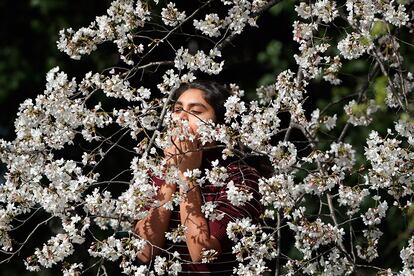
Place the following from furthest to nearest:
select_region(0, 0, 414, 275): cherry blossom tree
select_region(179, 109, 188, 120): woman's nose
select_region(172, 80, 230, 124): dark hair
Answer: select_region(172, 80, 230, 124): dark hair < select_region(179, 109, 188, 120): woman's nose < select_region(0, 0, 414, 275): cherry blossom tree

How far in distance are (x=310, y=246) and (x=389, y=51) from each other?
657mm

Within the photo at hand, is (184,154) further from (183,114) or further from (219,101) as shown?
(219,101)

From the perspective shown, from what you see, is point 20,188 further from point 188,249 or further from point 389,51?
point 389,51

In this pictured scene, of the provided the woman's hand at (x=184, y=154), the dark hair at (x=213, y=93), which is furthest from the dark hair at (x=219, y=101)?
the woman's hand at (x=184, y=154)

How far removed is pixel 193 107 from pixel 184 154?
208 mm

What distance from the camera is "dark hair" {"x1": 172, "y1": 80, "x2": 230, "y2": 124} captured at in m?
3.10

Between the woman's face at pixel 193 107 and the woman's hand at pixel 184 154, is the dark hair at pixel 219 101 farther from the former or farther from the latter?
the woman's hand at pixel 184 154

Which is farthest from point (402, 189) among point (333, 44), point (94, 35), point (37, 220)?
point (37, 220)

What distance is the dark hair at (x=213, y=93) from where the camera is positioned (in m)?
3.10

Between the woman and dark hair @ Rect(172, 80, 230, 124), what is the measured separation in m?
0.03

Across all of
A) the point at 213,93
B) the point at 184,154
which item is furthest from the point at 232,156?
the point at 213,93

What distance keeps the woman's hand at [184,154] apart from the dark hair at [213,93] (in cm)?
17

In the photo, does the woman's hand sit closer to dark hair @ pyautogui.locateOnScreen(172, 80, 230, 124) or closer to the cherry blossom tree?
the cherry blossom tree

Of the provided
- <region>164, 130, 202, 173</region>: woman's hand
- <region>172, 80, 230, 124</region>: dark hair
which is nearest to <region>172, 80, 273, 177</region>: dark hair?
<region>172, 80, 230, 124</region>: dark hair
